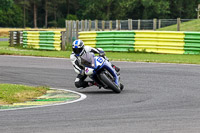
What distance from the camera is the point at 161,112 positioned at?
28.8 feet

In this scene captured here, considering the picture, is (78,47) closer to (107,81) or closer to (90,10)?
(107,81)

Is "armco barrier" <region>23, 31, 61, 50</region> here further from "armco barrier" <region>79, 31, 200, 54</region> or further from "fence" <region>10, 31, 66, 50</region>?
"armco barrier" <region>79, 31, 200, 54</region>

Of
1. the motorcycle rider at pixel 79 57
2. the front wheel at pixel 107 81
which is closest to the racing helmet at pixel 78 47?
the motorcycle rider at pixel 79 57

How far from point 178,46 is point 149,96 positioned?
12.5m

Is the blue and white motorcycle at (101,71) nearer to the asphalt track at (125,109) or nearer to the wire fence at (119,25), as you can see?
the asphalt track at (125,109)

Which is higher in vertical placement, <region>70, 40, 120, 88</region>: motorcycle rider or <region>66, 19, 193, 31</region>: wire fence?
<region>66, 19, 193, 31</region>: wire fence

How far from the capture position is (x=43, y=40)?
2908 centimetres

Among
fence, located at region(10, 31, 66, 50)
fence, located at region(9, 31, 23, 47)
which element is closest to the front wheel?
fence, located at region(10, 31, 66, 50)

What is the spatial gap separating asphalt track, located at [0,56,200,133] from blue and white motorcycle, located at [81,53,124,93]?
251 mm

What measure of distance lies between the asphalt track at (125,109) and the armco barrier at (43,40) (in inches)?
468

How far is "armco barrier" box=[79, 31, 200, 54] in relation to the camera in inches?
904

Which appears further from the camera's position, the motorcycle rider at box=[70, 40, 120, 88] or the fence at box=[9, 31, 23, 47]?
the fence at box=[9, 31, 23, 47]

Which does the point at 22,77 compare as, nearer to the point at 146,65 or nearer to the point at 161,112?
the point at 146,65

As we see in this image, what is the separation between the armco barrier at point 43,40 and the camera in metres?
27.9
